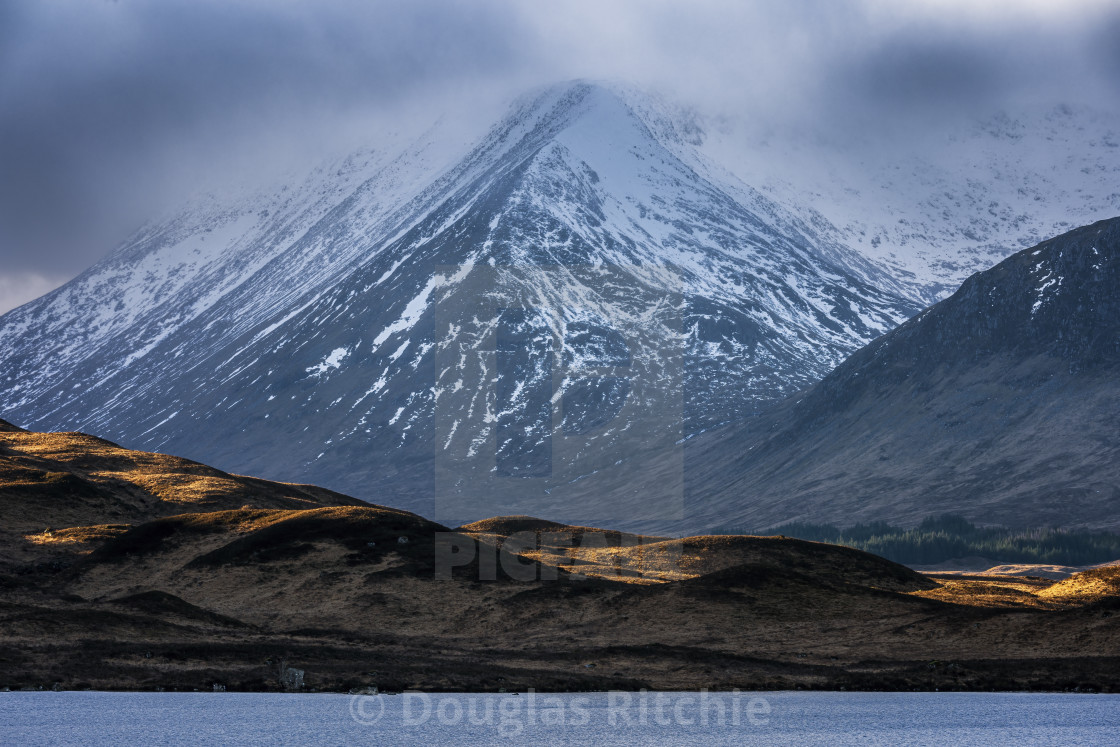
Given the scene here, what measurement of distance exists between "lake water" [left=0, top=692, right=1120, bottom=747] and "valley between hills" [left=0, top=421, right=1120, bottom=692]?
5.07 m

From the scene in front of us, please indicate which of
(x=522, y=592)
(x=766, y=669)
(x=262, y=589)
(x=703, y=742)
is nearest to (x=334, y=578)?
(x=262, y=589)

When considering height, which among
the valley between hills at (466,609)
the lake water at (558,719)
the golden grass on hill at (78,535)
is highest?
the golden grass on hill at (78,535)

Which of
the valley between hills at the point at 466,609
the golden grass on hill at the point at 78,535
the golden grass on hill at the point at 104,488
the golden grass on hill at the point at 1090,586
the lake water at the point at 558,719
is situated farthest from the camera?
the golden grass on hill at the point at 104,488

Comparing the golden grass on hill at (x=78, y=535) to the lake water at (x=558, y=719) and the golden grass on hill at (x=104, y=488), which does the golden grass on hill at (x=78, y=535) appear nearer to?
the golden grass on hill at (x=104, y=488)

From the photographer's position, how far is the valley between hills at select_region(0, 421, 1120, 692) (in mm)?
80125

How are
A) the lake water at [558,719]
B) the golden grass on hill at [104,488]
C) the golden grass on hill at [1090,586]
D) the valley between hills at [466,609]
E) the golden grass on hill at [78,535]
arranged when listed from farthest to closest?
the golden grass on hill at [104,488] → the golden grass on hill at [78,535] → the golden grass on hill at [1090,586] → the valley between hills at [466,609] → the lake water at [558,719]

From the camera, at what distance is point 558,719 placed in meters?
64.4

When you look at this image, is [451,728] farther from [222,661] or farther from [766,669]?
[766,669]

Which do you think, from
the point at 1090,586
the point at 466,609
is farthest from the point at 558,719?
the point at 1090,586

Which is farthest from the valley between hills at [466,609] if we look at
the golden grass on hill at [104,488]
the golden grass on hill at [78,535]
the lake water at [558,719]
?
the lake water at [558,719]

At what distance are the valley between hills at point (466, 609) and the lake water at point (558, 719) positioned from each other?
200 inches

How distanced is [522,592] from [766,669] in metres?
32.3

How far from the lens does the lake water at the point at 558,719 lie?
57.0 metres

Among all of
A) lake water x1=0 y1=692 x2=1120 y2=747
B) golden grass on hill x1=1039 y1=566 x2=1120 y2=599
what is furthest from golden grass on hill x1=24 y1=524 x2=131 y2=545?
golden grass on hill x1=1039 y1=566 x2=1120 y2=599
